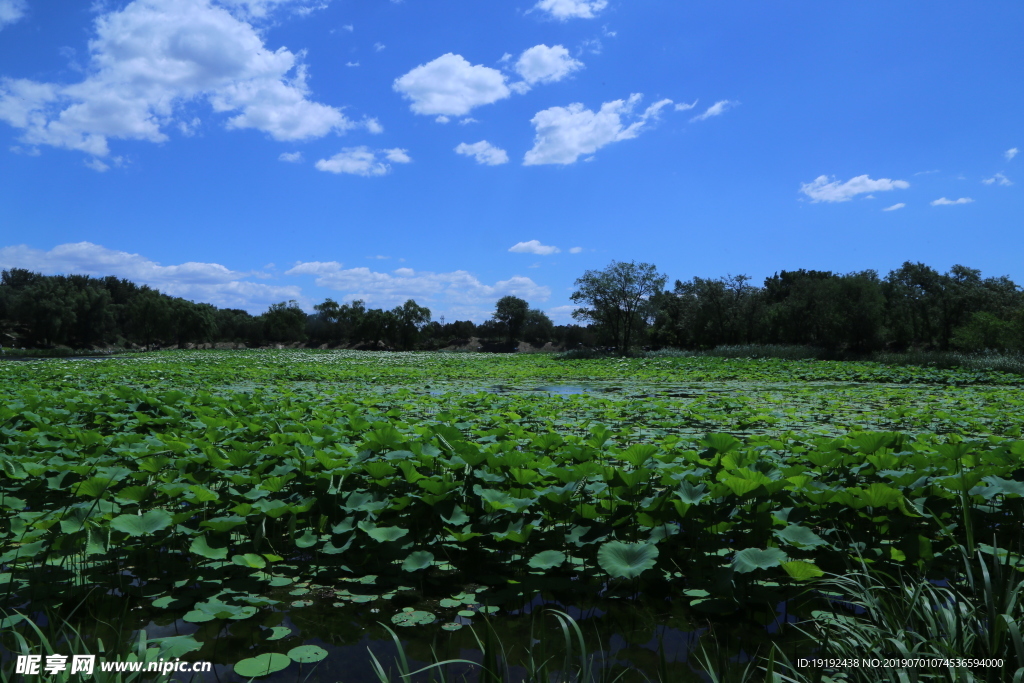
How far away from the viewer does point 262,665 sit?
73.3 inches

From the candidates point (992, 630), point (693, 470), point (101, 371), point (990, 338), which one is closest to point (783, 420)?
point (693, 470)

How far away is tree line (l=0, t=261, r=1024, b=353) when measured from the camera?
27922 mm

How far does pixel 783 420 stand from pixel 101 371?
16226 mm

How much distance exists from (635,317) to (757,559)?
3989 centimetres

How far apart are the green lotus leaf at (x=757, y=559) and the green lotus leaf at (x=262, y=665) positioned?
1746 mm

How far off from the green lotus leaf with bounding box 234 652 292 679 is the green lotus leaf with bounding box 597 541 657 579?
1.22 m

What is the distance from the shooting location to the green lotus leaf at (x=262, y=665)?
1.81 meters

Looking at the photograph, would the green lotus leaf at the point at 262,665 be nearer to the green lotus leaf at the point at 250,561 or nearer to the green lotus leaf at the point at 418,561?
the green lotus leaf at the point at 250,561

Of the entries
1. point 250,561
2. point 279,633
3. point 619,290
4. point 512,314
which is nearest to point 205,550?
point 250,561

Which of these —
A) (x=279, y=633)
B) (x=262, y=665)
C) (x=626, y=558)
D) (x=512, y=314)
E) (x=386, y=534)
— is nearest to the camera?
(x=262, y=665)

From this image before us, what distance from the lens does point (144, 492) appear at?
110 inches

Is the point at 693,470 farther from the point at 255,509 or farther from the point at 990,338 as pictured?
the point at 990,338

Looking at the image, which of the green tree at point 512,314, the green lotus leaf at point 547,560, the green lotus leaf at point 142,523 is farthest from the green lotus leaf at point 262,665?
the green tree at point 512,314

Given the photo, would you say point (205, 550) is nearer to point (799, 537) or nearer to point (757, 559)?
point (757, 559)
